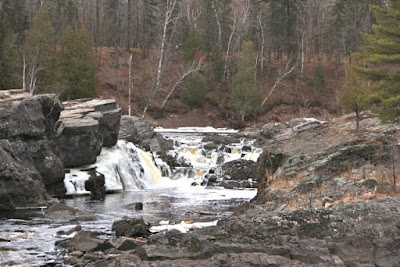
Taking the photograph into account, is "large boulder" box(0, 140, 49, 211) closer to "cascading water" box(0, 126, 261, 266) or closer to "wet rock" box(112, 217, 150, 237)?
"cascading water" box(0, 126, 261, 266)

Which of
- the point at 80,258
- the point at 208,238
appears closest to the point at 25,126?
the point at 80,258

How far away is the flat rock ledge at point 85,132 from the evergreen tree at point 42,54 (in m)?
12.0

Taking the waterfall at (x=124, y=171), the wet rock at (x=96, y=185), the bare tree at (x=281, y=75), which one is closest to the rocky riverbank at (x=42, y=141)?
the waterfall at (x=124, y=171)

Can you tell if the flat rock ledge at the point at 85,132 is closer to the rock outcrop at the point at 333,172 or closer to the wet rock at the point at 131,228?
the rock outcrop at the point at 333,172

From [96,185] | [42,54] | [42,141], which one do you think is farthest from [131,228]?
[42,54]

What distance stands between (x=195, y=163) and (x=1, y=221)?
53.6ft

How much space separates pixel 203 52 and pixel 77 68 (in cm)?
2079

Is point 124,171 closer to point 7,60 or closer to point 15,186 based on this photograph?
point 15,186

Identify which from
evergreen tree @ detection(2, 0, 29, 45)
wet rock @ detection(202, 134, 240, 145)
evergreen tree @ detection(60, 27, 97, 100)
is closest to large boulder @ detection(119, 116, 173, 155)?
wet rock @ detection(202, 134, 240, 145)

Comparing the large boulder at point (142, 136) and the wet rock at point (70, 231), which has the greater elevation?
the wet rock at point (70, 231)

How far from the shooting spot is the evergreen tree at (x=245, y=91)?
51000 millimetres

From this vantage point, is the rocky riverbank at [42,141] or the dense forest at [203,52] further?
the dense forest at [203,52]

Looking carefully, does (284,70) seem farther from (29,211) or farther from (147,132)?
(29,211)

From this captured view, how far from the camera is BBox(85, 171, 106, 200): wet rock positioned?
22.1 meters
